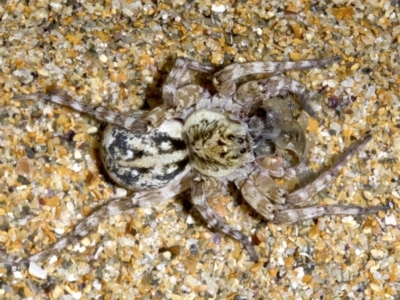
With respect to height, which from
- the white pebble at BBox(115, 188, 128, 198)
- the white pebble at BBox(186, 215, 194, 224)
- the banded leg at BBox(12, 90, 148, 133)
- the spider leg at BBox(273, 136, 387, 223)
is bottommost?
the white pebble at BBox(186, 215, 194, 224)

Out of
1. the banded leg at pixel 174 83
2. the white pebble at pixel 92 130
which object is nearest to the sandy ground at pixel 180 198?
the white pebble at pixel 92 130

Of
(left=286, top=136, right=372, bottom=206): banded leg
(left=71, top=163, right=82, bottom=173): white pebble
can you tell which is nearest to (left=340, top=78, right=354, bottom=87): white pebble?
(left=286, top=136, right=372, bottom=206): banded leg

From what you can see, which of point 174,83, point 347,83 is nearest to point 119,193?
point 174,83

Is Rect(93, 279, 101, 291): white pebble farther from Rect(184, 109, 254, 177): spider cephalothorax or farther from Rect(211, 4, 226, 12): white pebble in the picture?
Rect(211, 4, 226, 12): white pebble

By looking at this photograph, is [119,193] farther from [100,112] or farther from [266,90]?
[266,90]

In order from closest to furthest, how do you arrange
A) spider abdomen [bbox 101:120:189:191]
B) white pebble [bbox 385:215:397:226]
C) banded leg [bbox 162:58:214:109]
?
spider abdomen [bbox 101:120:189:191]
banded leg [bbox 162:58:214:109]
white pebble [bbox 385:215:397:226]

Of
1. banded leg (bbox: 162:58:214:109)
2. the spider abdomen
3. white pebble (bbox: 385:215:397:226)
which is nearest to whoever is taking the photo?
the spider abdomen

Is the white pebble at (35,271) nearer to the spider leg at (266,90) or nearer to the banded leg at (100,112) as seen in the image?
the banded leg at (100,112)
